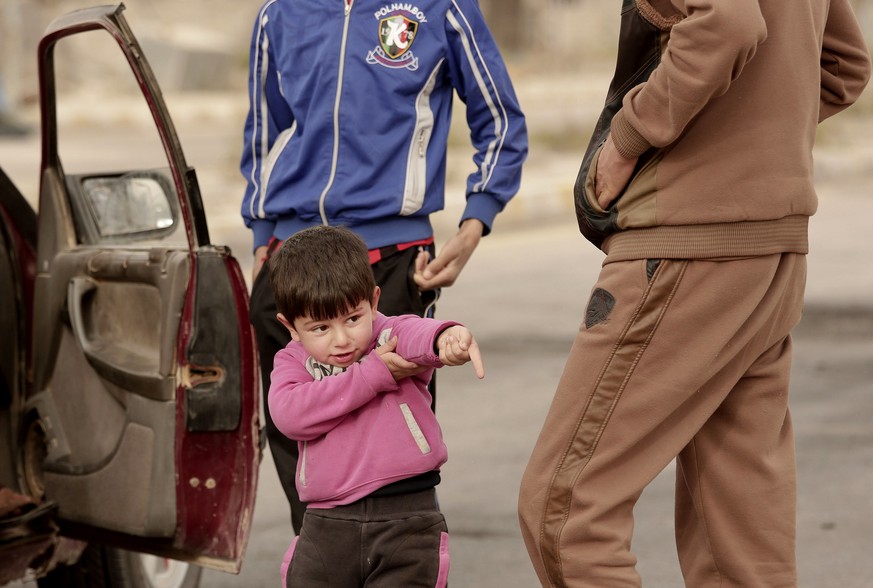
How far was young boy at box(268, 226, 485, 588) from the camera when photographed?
2.91m

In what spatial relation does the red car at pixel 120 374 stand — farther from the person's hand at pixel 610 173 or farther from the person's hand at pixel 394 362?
the person's hand at pixel 610 173

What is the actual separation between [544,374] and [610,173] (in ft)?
15.7

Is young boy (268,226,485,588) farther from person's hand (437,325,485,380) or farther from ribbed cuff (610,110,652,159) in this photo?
ribbed cuff (610,110,652,159)

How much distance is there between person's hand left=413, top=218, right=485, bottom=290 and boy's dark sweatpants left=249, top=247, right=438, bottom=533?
0.11 feet

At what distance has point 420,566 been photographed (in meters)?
2.97

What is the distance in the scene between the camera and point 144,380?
3.76 meters

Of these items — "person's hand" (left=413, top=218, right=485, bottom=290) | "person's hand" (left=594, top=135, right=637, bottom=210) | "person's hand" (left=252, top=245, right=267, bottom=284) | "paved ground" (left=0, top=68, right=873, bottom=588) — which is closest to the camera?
"person's hand" (left=594, top=135, right=637, bottom=210)

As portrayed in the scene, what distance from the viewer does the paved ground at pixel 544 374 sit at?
509 centimetres

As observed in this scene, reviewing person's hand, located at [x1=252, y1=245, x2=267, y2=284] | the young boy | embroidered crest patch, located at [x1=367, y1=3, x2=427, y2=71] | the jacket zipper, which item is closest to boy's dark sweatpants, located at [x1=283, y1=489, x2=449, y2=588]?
the young boy

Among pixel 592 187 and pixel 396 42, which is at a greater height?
pixel 396 42

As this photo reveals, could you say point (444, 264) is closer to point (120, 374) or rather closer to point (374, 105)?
point (374, 105)

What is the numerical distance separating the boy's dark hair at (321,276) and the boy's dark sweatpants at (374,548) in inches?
15.6

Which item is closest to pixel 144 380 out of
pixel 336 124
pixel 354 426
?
pixel 336 124

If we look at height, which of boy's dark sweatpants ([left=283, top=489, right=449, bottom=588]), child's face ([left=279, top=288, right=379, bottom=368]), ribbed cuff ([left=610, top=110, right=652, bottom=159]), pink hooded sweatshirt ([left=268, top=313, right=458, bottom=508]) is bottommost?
boy's dark sweatpants ([left=283, top=489, right=449, bottom=588])
